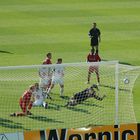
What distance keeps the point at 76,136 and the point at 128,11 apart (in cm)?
1904

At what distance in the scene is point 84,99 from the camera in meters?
16.1

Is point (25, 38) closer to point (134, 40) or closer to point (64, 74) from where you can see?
point (134, 40)

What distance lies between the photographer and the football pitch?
16.5 metres

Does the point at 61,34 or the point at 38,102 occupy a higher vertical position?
the point at 61,34

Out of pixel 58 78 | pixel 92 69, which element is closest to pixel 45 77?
pixel 58 78

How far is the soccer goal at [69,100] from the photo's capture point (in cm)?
1546

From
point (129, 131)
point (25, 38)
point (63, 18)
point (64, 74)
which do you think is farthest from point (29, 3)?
point (129, 131)

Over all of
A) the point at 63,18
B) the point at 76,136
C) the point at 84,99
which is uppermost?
the point at 63,18

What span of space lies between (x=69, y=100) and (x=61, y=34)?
10.6m

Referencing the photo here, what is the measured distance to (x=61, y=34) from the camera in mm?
26562

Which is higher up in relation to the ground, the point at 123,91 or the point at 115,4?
the point at 115,4

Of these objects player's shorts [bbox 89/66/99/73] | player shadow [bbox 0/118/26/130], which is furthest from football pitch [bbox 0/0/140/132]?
player's shorts [bbox 89/66/99/73]

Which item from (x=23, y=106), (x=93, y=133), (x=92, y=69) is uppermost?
(x=92, y=69)

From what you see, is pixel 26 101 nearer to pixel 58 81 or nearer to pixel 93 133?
pixel 58 81
